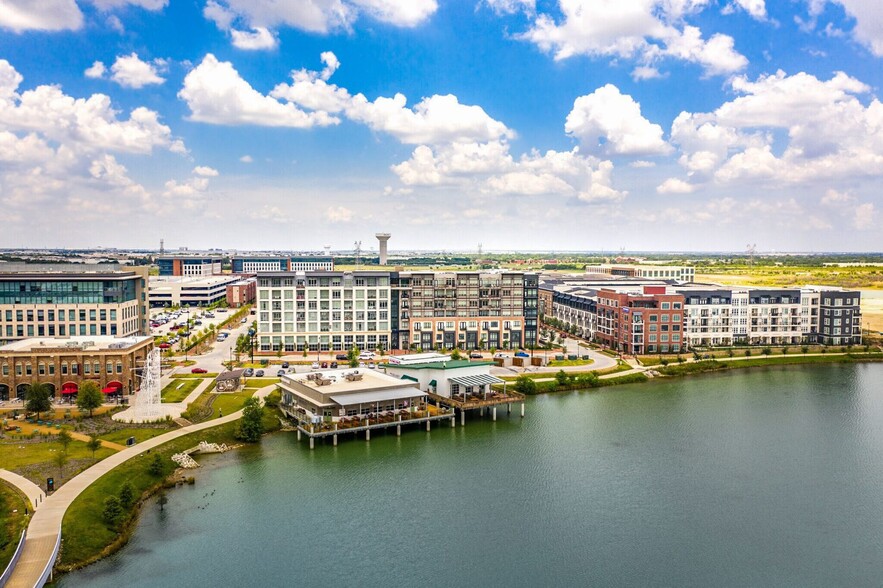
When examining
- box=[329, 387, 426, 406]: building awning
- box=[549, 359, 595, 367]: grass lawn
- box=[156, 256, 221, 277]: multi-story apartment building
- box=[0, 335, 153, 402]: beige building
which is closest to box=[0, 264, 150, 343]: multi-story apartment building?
box=[0, 335, 153, 402]: beige building

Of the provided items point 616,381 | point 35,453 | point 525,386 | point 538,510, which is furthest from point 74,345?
point 616,381

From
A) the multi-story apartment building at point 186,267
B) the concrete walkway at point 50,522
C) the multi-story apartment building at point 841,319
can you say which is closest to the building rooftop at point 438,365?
the concrete walkway at point 50,522

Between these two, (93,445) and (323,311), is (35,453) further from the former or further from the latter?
(323,311)

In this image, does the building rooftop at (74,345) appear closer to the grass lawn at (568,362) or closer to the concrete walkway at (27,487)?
the concrete walkway at (27,487)

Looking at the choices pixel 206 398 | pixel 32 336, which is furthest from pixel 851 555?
pixel 32 336

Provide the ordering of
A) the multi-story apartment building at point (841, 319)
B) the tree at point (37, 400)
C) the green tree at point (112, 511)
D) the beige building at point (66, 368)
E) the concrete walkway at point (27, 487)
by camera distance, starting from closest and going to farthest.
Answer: the green tree at point (112, 511) < the concrete walkway at point (27, 487) < the tree at point (37, 400) < the beige building at point (66, 368) < the multi-story apartment building at point (841, 319)
